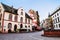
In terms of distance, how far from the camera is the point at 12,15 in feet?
133

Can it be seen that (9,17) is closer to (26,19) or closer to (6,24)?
(6,24)

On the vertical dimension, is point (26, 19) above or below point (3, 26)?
above

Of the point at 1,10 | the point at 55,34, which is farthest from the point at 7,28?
the point at 55,34

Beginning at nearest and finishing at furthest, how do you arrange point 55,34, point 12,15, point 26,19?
point 55,34, point 12,15, point 26,19

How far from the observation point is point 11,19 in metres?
39.7

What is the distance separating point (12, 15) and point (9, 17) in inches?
70.2

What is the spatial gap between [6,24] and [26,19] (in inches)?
491

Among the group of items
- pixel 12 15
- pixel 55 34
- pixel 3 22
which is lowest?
pixel 55 34

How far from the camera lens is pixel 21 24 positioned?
45156 millimetres

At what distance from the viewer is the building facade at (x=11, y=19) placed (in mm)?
37250

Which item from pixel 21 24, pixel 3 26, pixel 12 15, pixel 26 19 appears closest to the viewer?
pixel 3 26

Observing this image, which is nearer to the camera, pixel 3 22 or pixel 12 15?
pixel 3 22

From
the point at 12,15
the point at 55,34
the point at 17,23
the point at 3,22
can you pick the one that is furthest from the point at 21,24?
the point at 55,34

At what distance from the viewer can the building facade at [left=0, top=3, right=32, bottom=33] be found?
1467 inches
